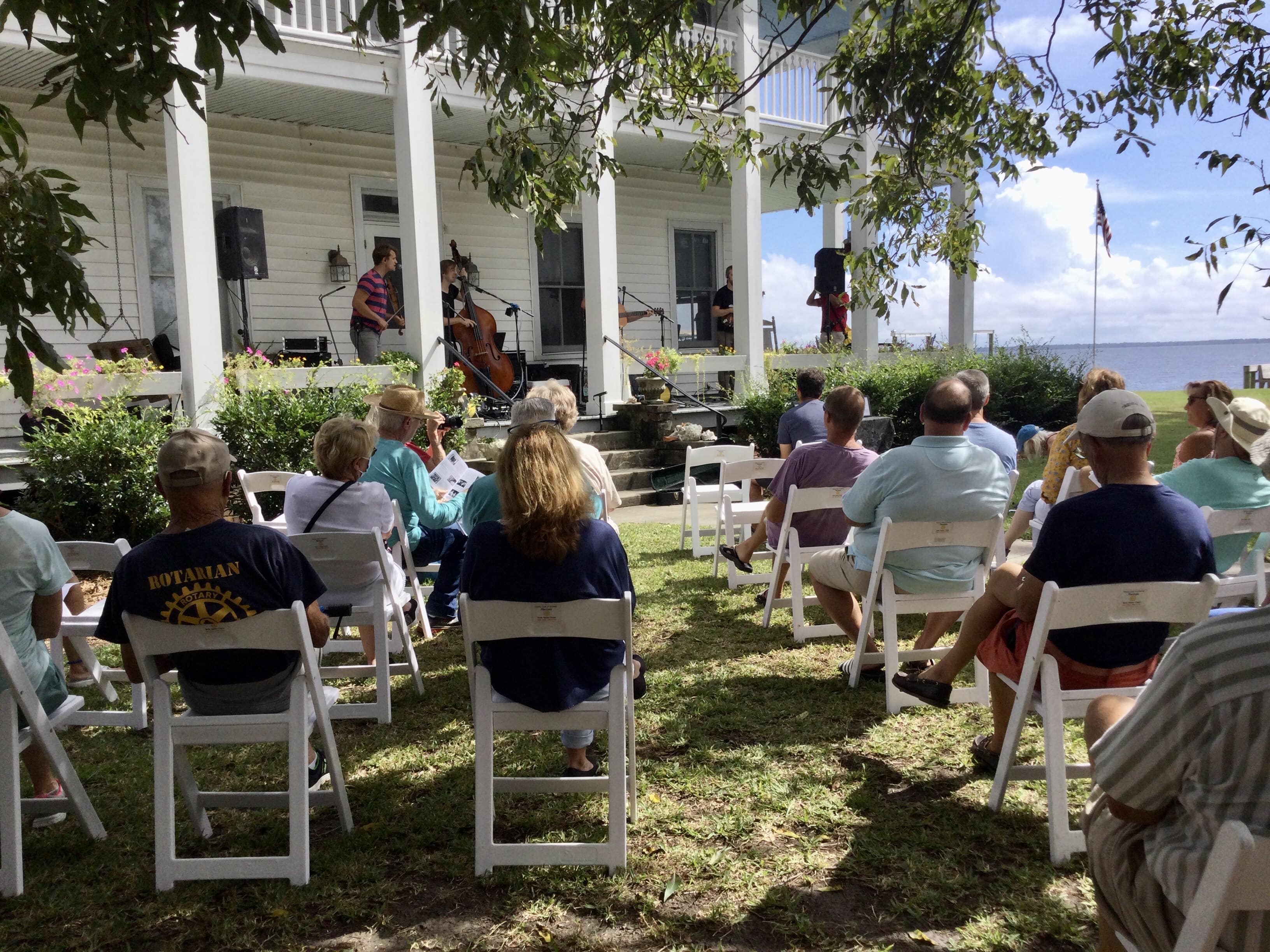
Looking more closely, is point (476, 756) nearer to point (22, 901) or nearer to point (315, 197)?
point (22, 901)

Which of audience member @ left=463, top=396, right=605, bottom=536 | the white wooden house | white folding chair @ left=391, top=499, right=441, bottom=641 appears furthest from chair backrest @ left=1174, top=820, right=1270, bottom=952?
the white wooden house

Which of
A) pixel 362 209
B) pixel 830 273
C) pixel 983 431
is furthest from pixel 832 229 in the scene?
pixel 983 431

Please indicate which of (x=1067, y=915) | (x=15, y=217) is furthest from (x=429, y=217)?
(x=1067, y=915)

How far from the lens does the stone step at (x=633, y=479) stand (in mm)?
10820

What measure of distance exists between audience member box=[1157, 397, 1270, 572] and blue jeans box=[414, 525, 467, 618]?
150 inches

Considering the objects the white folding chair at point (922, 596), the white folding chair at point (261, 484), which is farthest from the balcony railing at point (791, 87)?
the white folding chair at point (922, 596)

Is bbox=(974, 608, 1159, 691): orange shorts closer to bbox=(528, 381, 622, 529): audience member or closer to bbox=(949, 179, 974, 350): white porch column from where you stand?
bbox=(528, 381, 622, 529): audience member

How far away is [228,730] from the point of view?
288 centimetres

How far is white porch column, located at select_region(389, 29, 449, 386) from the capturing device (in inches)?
387

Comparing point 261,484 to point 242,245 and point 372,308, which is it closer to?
point 372,308

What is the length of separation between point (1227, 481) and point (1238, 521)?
0.24 metres

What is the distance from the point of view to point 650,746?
392 centimetres

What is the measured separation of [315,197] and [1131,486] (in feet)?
37.0

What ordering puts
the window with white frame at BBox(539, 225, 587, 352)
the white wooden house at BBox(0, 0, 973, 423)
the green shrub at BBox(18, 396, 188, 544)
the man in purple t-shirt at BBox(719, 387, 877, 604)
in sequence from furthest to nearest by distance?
the window with white frame at BBox(539, 225, 587, 352), the white wooden house at BBox(0, 0, 973, 423), the green shrub at BBox(18, 396, 188, 544), the man in purple t-shirt at BBox(719, 387, 877, 604)
